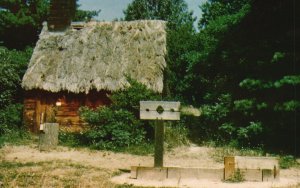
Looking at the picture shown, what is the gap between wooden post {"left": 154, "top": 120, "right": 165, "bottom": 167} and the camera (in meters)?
9.38

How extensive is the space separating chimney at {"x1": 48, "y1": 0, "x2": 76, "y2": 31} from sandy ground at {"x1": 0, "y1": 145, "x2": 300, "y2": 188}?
26.0 feet

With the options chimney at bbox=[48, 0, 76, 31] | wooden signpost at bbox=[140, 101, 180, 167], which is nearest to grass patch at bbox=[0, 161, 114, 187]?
wooden signpost at bbox=[140, 101, 180, 167]

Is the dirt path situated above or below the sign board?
below

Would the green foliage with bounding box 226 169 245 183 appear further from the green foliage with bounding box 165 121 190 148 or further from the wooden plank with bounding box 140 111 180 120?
the green foliage with bounding box 165 121 190 148

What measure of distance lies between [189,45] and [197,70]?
8.58 m

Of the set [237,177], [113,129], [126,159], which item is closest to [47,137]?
[113,129]

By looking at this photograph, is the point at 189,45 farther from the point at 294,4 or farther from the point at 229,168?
the point at 229,168

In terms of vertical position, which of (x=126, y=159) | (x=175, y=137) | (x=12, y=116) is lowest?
(x=126, y=159)

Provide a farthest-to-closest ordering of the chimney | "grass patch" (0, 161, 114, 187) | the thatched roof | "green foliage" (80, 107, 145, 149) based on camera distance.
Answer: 1. the chimney
2. the thatched roof
3. "green foliage" (80, 107, 145, 149)
4. "grass patch" (0, 161, 114, 187)

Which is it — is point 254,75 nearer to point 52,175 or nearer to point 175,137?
point 175,137

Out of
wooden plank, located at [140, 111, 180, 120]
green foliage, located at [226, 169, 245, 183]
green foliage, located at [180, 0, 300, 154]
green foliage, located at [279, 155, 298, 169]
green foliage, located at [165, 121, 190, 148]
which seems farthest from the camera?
green foliage, located at [165, 121, 190, 148]

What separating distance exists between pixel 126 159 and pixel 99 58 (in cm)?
699

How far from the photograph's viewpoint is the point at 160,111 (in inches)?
375

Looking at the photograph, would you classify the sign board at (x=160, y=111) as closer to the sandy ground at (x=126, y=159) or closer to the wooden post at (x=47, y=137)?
the sandy ground at (x=126, y=159)
